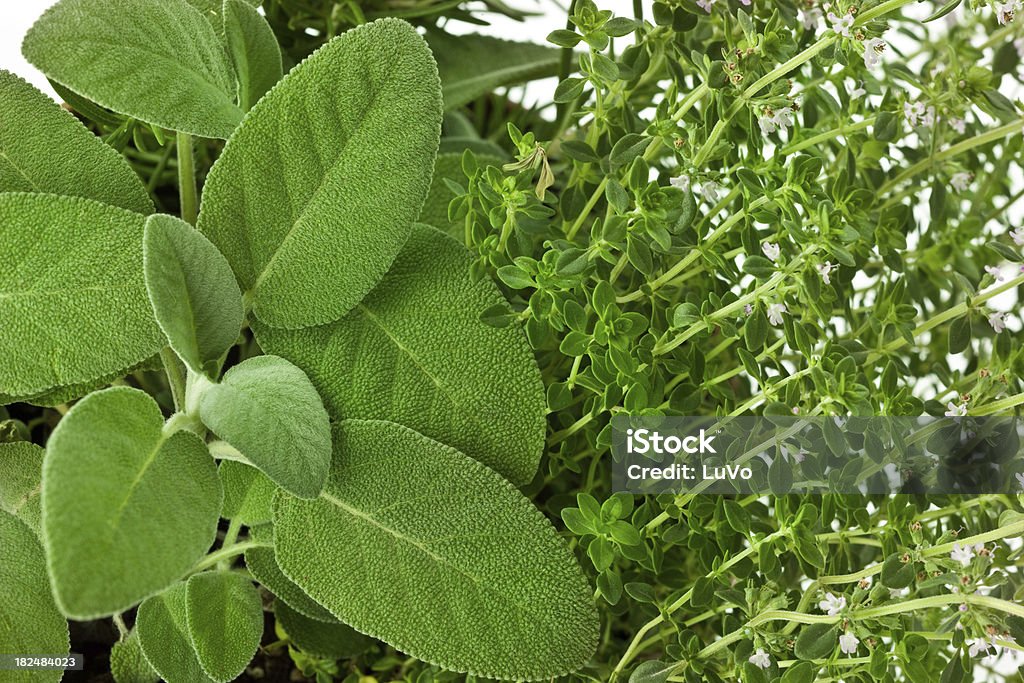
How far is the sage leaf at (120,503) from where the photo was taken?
0.31 meters

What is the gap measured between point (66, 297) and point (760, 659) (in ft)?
1.01

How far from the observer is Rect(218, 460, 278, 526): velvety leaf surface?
1.44ft

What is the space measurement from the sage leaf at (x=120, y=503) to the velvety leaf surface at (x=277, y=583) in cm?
9

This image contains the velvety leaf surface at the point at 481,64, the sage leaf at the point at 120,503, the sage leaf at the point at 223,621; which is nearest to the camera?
the sage leaf at the point at 120,503

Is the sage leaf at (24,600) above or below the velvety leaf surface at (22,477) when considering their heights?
below

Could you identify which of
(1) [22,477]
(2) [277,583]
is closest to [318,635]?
(2) [277,583]

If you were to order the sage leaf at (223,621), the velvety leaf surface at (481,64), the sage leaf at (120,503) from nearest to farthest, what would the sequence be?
the sage leaf at (120,503)
the sage leaf at (223,621)
the velvety leaf surface at (481,64)

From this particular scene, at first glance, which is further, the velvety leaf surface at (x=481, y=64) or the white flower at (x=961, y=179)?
the velvety leaf surface at (x=481, y=64)

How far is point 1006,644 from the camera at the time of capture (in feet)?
1.18

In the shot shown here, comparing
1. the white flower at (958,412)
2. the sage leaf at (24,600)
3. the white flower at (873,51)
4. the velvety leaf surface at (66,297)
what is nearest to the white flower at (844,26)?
the white flower at (873,51)

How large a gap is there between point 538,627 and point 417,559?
0.18 feet

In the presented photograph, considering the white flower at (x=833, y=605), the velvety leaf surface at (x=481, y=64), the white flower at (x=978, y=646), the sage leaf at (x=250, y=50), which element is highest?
the sage leaf at (x=250, y=50)

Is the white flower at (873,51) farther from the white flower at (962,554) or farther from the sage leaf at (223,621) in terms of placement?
the sage leaf at (223,621)

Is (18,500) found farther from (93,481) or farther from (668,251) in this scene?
(668,251)
